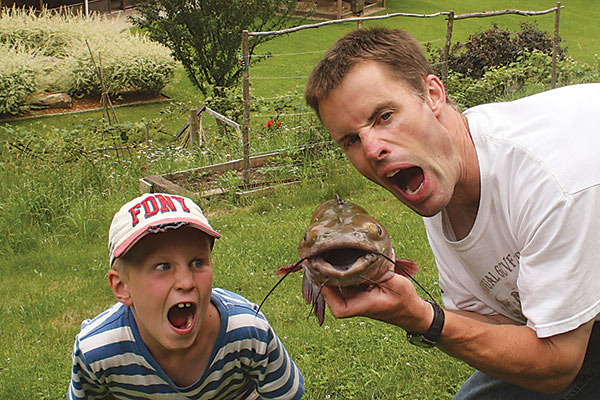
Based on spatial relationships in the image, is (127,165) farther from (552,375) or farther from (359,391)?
(552,375)

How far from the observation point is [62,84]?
13.5 metres

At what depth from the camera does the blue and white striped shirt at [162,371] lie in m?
2.39

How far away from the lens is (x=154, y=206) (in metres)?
2.37

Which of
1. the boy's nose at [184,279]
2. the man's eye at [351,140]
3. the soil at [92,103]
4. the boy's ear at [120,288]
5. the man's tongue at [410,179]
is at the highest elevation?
the man's eye at [351,140]

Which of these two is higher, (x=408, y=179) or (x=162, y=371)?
(x=408, y=179)

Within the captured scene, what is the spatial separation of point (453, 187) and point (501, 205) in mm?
164

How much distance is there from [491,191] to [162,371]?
4.39 feet

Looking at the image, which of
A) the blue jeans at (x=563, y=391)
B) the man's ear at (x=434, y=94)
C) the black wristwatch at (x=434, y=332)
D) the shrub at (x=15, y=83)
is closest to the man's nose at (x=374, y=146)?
the man's ear at (x=434, y=94)

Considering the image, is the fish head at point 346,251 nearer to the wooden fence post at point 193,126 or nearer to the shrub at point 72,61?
the wooden fence post at point 193,126

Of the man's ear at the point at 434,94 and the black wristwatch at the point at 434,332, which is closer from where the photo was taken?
the black wristwatch at the point at 434,332

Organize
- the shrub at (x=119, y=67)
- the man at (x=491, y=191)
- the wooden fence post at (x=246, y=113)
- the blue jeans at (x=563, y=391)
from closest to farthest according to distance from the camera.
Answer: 1. the man at (x=491, y=191)
2. the blue jeans at (x=563, y=391)
3. the wooden fence post at (x=246, y=113)
4. the shrub at (x=119, y=67)

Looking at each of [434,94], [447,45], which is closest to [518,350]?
[434,94]

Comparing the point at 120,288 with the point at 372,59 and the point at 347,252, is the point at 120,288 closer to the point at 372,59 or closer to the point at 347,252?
the point at 347,252

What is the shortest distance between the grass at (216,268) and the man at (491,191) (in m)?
1.37
